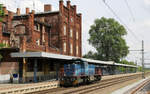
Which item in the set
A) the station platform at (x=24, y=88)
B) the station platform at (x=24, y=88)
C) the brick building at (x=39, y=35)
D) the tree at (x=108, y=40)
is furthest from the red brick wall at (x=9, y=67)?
the tree at (x=108, y=40)

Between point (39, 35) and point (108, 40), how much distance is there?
37.8 metres

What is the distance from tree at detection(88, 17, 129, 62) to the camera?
74062 mm

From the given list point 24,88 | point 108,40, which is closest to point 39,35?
point 24,88

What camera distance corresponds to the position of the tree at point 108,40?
243 feet

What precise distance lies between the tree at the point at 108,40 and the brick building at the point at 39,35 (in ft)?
78.3

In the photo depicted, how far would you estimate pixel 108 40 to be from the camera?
7431cm

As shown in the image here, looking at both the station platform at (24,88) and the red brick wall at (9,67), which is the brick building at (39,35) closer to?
the red brick wall at (9,67)

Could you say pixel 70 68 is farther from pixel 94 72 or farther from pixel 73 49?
pixel 73 49

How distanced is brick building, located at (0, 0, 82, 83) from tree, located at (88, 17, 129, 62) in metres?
23.9

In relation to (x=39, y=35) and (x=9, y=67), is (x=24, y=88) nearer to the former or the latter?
(x=9, y=67)

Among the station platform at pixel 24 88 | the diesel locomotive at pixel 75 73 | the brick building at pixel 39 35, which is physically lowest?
Result: the station platform at pixel 24 88

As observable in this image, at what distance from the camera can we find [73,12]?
50.1 m

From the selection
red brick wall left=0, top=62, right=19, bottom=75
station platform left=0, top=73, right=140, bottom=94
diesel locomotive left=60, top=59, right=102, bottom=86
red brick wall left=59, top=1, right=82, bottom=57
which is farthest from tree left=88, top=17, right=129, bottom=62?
station platform left=0, top=73, right=140, bottom=94

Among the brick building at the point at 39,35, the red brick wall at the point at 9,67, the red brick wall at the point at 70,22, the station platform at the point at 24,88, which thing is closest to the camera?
the station platform at the point at 24,88
